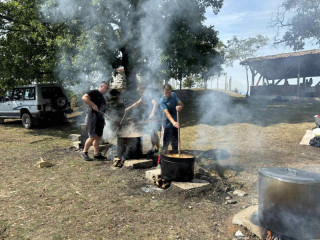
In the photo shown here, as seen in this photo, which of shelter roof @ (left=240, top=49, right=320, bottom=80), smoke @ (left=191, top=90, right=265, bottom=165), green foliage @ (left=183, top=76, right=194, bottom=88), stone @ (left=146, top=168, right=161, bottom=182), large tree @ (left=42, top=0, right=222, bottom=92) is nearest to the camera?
stone @ (left=146, top=168, right=161, bottom=182)

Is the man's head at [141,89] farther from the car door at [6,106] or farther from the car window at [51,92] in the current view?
the car door at [6,106]

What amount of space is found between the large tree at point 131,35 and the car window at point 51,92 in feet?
2.63

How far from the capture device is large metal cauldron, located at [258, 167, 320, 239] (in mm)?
2393

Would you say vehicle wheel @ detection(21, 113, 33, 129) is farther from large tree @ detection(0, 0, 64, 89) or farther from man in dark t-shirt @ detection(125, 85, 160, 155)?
man in dark t-shirt @ detection(125, 85, 160, 155)

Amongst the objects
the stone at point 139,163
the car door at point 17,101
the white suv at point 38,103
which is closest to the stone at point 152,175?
the stone at point 139,163

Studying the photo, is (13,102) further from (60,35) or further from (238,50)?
(238,50)

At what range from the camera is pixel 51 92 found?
10.9 metres

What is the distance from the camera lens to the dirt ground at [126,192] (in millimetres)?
3002

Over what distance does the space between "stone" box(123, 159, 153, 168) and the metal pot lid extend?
3089mm

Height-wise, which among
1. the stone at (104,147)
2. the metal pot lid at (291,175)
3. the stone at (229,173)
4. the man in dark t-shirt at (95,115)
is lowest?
A: the stone at (229,173)

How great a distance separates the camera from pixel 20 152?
705cm

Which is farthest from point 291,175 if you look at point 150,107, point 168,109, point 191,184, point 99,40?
point 99,40

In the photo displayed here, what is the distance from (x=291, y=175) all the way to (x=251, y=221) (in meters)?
0.81

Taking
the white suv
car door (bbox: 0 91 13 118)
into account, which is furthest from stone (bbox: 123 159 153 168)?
car door (bbox: 0 91 13 118)
